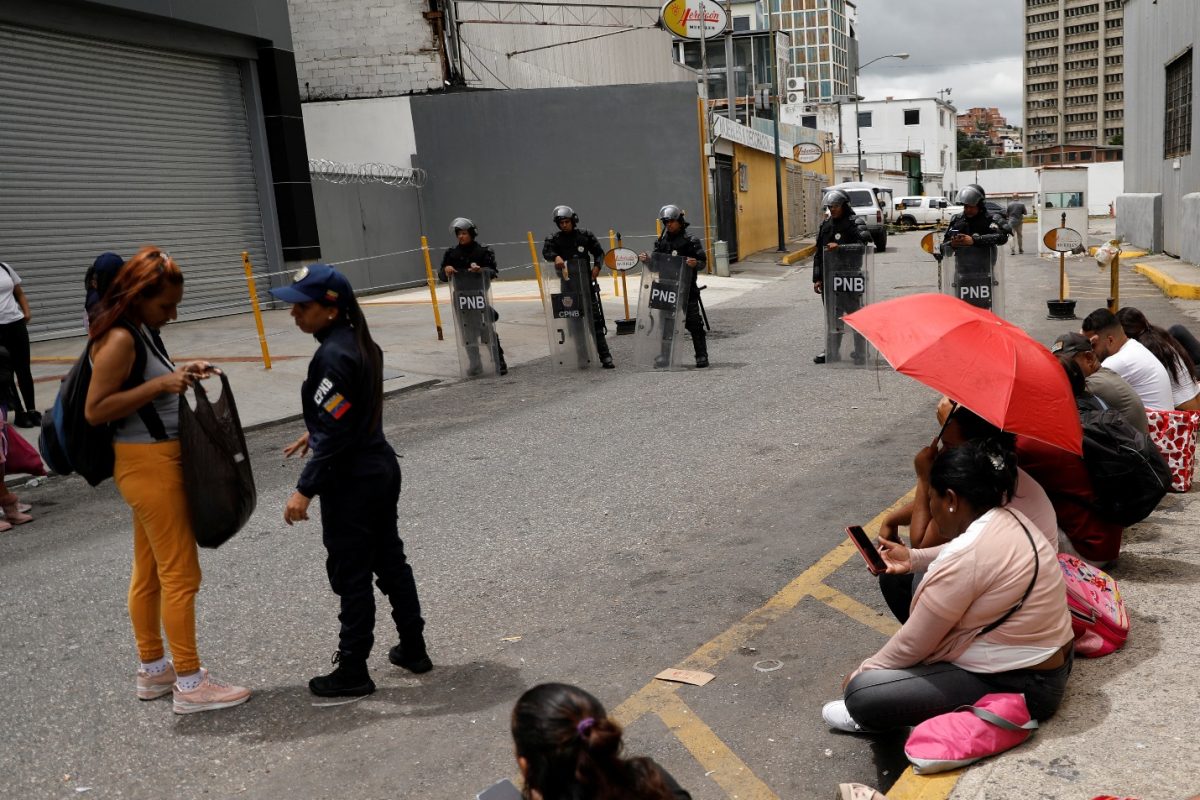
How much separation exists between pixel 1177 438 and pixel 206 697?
4951 mm

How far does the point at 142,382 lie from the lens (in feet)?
13.3

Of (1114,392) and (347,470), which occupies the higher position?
(347,470)

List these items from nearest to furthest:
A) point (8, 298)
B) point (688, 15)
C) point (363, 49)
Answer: point (8, 298) → point (363, 49) → point (688, 15)

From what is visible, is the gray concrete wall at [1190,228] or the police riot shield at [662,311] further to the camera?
the gray concrete wall at [1190,228]

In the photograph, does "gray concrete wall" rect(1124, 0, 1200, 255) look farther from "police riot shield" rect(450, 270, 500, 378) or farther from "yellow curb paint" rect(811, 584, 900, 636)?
"yellow curb paint" rect(811, 584, 900, 636)

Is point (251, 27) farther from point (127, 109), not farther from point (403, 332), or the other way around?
point (403, 332)

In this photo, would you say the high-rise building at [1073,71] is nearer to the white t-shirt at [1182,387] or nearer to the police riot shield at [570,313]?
the police riot shield at [570,313]

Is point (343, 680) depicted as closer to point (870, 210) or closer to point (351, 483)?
point (351, 483)

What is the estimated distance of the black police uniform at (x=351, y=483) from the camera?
406 centimetres

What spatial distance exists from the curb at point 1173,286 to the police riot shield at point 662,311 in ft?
29.0

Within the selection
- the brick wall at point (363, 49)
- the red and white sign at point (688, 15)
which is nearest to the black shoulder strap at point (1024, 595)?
the brick wall at point (363, 49)

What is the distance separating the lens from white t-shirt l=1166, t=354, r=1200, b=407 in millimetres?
6363

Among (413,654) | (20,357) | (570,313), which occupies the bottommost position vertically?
(413,654)

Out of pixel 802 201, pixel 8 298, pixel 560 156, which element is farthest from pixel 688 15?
pixel 8 298
